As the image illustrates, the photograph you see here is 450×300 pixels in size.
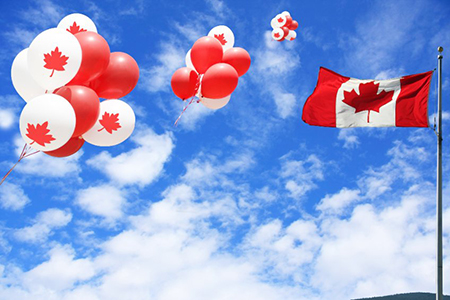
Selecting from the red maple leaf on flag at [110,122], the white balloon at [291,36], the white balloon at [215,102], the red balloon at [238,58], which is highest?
the white balloon at [291,36]

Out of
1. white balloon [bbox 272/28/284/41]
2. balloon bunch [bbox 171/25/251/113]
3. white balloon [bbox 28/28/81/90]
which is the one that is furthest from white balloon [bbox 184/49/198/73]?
white balloon [bbox 272/28/284/41]

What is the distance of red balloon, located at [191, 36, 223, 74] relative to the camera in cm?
1008

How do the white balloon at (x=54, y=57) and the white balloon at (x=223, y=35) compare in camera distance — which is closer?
the white balloon at (x=54, y=57)

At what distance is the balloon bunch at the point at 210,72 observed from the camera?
9.89 metres

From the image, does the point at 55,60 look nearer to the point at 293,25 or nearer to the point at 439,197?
the point at 439,197

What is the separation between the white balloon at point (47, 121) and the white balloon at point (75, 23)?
203cm

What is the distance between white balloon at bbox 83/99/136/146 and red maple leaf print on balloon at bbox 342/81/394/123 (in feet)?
15.5

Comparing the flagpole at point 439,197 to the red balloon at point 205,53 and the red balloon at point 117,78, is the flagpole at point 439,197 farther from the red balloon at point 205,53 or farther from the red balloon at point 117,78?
the red balloon at point 117,78

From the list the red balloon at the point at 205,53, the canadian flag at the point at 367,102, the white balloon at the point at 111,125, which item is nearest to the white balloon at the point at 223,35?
the red balloon at the point at 205,53

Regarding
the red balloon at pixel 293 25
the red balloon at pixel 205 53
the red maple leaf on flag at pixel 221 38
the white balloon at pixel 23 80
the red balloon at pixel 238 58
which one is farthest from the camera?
the red balloon at pixel 293 25

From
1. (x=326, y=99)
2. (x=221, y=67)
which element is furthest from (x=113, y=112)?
(x=326, y=99)

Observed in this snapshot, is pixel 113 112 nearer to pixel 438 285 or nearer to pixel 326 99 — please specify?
pixel 326 99

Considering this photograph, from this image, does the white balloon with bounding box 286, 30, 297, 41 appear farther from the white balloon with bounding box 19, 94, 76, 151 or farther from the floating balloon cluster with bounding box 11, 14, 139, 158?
the white balloon with bounding box 19, 94, 76, 151

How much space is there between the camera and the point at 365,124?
9328 mm
